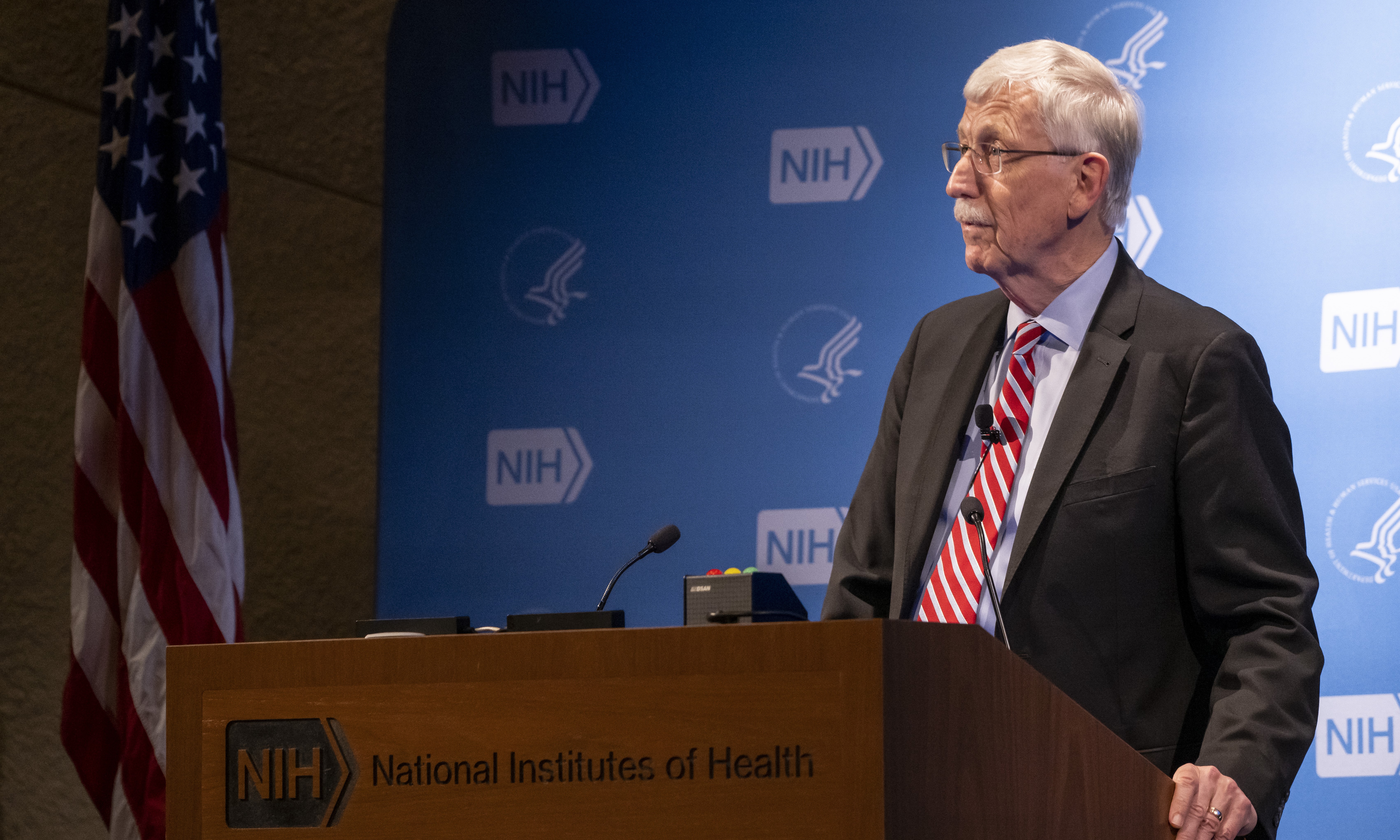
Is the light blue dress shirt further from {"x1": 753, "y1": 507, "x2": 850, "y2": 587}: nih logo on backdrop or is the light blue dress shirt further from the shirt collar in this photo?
{"x1": 753, "y1": 507, "x2": 850, "y2": 587}: nih logo on backdrop

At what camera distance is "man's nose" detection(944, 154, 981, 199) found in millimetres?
2307

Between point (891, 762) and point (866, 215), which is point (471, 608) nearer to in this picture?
point (866, 215)

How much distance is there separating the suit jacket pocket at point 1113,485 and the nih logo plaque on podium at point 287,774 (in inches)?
44.3

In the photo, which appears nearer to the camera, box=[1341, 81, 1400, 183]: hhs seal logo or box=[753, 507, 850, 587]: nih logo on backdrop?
box=[1341, 81, 1400, 183]: hhs seal logo

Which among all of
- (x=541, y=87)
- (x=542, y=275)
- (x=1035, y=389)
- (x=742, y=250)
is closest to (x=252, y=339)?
(x=542, y=275)

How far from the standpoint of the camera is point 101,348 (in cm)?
364

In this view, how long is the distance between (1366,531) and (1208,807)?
6.14ft

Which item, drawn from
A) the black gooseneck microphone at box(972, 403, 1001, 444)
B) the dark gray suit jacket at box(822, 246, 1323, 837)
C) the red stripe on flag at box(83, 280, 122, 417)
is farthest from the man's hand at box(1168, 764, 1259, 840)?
the red stripe on flag at box(83, 280, 122, 417)

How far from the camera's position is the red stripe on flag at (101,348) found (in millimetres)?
3625

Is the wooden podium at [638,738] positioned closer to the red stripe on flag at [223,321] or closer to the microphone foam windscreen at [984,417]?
the microphone foam windscreen at [984,417]

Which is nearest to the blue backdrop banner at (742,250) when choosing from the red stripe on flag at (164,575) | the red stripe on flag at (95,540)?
the red stripe on flag at (164,575)

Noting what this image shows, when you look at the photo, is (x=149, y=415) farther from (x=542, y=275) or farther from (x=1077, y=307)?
(x=1077, y=307)

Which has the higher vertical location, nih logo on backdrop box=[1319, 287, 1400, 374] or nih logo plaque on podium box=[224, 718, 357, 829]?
nih logo on backdrop box=[1319, 287, 1400, 374]

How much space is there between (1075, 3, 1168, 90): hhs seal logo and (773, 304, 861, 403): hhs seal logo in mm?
923
